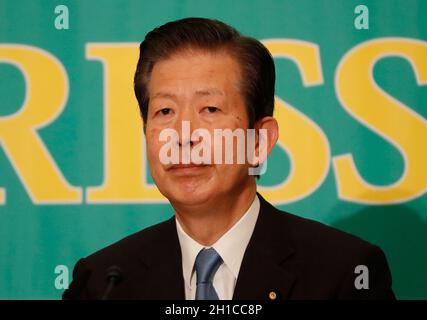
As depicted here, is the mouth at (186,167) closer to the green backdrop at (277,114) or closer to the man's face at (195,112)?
the man's face at (195,112)

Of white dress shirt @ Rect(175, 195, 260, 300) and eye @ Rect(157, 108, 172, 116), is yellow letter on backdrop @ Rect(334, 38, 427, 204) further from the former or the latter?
eye @ Rect(157, 108, 172, 116)

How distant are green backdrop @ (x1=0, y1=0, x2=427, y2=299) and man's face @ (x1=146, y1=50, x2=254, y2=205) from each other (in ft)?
1.46

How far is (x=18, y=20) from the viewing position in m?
2.15

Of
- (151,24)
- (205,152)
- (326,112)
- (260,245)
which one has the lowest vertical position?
(260,245)

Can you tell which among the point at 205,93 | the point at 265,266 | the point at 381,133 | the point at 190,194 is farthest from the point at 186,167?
the point at 381,133

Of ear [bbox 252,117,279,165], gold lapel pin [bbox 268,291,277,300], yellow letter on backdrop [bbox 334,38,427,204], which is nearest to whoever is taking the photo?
gold lapel pin [bbox 268,291,277,300]

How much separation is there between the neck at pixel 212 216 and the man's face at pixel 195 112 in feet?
0.08

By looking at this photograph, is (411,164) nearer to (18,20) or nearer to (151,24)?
(151,24)

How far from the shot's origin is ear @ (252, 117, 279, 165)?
1.73 metres

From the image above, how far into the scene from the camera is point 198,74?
1637mm

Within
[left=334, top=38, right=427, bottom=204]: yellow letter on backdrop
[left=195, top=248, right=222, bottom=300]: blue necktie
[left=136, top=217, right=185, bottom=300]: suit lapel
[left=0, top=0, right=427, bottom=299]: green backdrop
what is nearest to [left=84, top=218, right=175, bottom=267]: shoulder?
[left=136, top=217, right=185, bottom=300]: suit lapel
